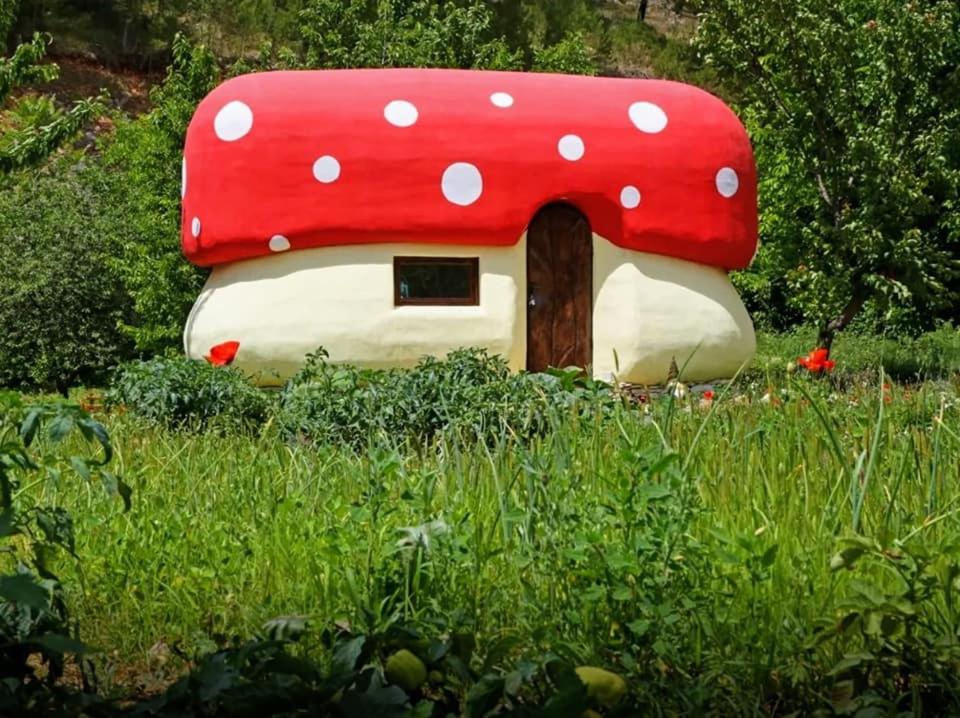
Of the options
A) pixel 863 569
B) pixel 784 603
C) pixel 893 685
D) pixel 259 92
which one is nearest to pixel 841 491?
pixel 863 569

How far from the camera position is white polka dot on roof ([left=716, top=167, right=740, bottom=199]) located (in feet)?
33.3

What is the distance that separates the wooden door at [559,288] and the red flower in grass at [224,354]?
2452mm

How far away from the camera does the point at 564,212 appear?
→ 1003cm

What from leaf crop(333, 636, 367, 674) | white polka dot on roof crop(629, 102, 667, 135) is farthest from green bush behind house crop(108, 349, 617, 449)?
leaf crop(333, 636, 367, 674)

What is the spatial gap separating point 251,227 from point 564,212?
2.61 m

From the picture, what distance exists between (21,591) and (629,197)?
8.38 m

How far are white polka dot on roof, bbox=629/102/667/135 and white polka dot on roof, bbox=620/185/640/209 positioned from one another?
512mm

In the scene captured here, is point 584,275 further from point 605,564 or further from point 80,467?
point 80,467

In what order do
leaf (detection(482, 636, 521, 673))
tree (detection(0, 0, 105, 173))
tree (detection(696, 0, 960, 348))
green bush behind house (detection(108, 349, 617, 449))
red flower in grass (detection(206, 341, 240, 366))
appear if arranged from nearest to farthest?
leaf (detection(482, 636, 521, 673))
green bush behind house (detection(108, 349, 617, 449))
red flower in grass (detection(206, 341, 240, 366))
tree (detection(0, 0, 105, 173))
tree (detection(696, 0, 960, 348))

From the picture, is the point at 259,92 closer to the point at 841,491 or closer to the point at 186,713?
the point at 841,491

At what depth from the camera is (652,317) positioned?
995 cm

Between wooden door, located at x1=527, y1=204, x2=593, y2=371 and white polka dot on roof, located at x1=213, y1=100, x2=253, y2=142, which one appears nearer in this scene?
white polka dot on roof, located at x1=213, y1=100, x2=253, y2=142

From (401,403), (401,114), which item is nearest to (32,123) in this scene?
(401,114)

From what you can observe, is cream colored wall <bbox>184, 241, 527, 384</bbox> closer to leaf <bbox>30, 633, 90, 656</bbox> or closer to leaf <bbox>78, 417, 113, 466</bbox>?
leaf <bbox>78, 417, 113, 466</bbox>
